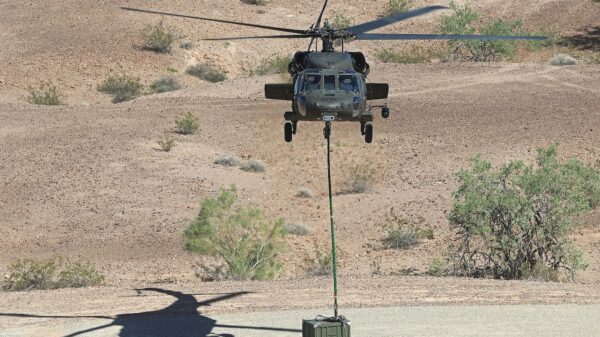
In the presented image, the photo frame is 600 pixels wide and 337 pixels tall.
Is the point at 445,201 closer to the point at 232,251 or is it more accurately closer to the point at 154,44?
the point at 232,251

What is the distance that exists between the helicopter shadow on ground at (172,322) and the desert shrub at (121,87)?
30530 millimetres

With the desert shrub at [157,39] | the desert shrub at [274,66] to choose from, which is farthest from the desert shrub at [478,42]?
the desert shrub at [157,39]

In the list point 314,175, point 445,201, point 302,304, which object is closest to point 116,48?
point 314,175

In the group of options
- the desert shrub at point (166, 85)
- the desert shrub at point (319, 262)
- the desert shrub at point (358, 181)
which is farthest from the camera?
the desert shrub at point (166, 85)

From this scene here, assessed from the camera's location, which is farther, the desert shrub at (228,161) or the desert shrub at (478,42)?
the desert shrub at (478,42)

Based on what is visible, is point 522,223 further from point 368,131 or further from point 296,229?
point 368,131

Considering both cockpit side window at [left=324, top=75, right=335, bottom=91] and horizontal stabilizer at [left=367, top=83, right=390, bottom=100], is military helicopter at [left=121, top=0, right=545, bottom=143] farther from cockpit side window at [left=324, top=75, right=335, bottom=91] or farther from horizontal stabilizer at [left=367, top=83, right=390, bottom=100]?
horizontal stabilizer at [left=367, top=83, right=390, bottom=100]

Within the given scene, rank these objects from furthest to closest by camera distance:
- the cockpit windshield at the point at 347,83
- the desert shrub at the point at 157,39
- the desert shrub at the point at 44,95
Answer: the desert shrub at the point at 157,39
the desert shrub at the point at 44,95
the cockpit windshield at the point at 347,83

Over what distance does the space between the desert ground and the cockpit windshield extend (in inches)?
242

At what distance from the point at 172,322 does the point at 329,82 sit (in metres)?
6.58

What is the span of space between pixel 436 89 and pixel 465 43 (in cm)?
967

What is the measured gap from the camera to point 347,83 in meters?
25.3

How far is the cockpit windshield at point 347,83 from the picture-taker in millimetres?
25141

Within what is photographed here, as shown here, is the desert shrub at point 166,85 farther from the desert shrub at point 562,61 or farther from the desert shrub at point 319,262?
A: the desert shrub at point 319,262
